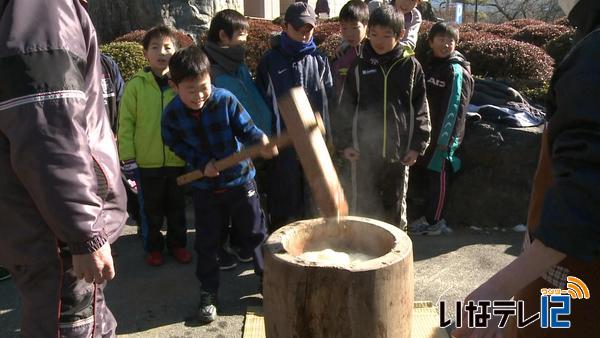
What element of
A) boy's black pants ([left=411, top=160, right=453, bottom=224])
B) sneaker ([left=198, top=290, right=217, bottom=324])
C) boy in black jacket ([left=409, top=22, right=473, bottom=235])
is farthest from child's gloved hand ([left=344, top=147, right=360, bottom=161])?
sneaker ([left=198, top=290, right=217, bottom=324])

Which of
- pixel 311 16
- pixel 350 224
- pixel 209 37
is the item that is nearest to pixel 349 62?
pixel 311 16

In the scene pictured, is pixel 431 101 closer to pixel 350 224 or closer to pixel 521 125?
pixel 521 125

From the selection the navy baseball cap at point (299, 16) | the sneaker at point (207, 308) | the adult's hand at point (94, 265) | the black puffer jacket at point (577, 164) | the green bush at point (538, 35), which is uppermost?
the navy baseball cap at point (299, 16)

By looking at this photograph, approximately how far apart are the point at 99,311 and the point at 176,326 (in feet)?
4.56

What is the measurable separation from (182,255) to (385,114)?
2.00 m

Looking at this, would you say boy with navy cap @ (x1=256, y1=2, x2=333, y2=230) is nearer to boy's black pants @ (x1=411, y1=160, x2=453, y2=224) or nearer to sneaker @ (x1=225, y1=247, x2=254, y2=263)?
sneaker @ (x1=225, y1=247, x2=254, y2=263)

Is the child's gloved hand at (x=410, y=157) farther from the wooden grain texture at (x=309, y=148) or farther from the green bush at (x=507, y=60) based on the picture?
the green bush at (x=507, y=60)

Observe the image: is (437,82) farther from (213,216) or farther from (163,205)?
(163,205)

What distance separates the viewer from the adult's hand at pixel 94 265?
1.91 m

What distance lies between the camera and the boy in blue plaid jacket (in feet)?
11.2

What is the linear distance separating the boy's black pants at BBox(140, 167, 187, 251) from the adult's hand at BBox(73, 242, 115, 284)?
2.30 m

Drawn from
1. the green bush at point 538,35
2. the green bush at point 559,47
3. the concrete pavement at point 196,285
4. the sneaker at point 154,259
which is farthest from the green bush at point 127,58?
the green bush at point 538,35

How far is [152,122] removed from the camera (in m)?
4.16

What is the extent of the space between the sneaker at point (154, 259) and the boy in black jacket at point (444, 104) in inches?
96.4
